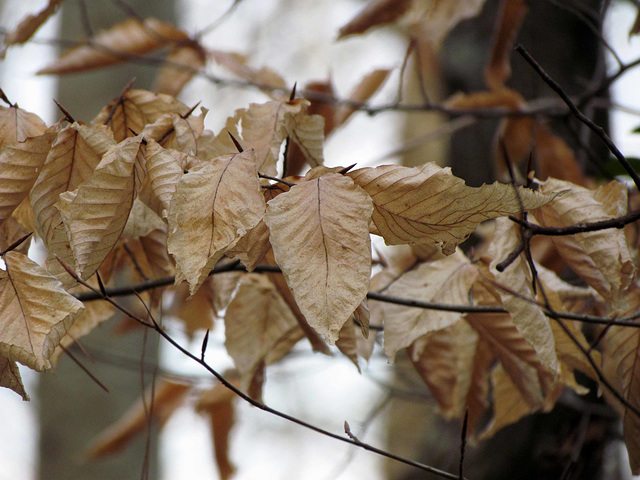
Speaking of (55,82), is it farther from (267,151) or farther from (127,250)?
(267,151)

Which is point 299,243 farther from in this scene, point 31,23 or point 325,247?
point 31,23

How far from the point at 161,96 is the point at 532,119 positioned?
74cm

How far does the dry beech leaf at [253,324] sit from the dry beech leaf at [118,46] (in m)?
0.53

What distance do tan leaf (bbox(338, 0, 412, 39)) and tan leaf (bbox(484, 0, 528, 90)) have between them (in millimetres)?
172

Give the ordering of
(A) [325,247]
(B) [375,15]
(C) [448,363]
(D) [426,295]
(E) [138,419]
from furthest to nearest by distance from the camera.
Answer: (E) [138,419] < (B) [375,15] < (C) [448,363] < (D) [426,295] < (A) [325,247]

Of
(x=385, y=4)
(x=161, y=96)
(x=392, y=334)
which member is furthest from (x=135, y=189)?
(x=385, y=4)

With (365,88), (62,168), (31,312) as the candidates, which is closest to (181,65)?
(365,88)

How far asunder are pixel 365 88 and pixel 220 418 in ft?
2.09

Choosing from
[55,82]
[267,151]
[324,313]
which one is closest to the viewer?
[324,313]

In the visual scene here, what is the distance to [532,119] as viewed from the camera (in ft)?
3.38

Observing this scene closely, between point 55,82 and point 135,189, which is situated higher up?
point 55,82

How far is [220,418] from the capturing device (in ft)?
3.20

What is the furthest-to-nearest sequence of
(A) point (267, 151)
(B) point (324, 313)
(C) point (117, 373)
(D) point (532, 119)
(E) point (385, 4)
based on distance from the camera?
1. (C) point (117, 373)
2. (D) point (532, 119)
3. (E) point (385, 4)
4. (A) point (267, 151)
5. (B) point (324, 313)

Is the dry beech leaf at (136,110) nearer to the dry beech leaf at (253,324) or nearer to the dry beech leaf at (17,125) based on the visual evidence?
the dry beech leaf at (17,125)
